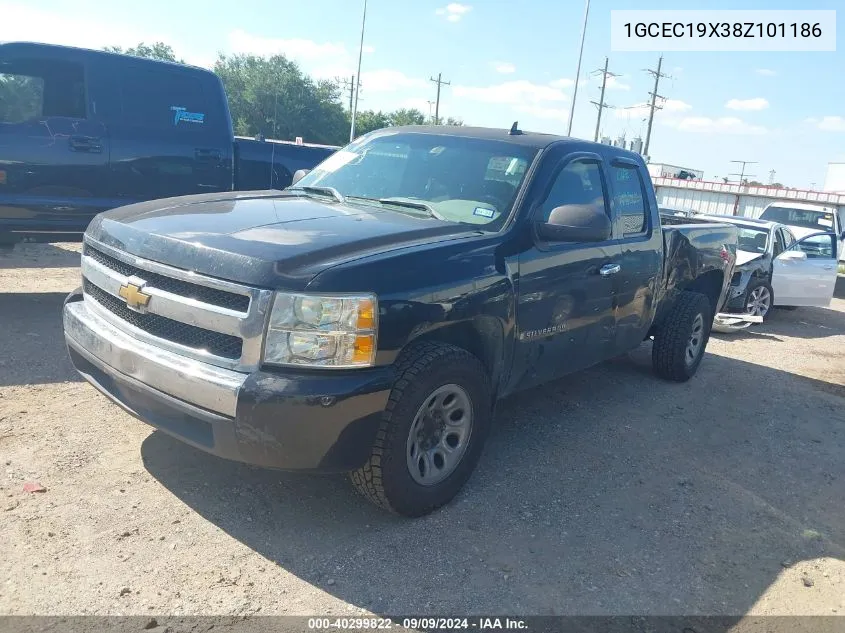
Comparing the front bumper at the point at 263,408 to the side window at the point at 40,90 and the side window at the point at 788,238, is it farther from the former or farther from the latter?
the side window at the point at 788,238

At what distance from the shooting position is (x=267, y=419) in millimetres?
2711

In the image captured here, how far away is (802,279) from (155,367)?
33.0 feet

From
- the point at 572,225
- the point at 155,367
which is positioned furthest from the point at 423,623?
the point at 572,225

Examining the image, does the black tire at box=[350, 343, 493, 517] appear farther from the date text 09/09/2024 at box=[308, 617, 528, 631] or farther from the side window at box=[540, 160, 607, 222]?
the side window at box=[540, 160, 607, 222]

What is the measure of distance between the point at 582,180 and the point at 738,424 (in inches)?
96.7

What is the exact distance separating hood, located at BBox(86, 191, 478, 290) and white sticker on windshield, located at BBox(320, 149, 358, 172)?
0.70 meters

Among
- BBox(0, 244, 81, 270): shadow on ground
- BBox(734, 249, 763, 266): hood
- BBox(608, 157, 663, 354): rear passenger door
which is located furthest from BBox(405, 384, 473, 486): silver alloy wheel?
BBox(734, 249, 763, 266): hood

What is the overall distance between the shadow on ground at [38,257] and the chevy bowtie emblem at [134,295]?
606cm

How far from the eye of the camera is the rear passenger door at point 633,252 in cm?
469

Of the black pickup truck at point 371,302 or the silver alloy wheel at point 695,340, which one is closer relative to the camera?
the black pickup truck at point 371,302

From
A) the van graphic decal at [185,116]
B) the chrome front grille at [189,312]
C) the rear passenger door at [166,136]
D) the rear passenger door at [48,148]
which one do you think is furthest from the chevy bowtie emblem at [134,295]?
the van graphic decal at [185,116]

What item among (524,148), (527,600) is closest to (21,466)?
(527,600)

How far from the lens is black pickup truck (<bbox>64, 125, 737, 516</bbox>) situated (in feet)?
9.09

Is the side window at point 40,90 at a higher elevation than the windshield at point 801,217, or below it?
higher
